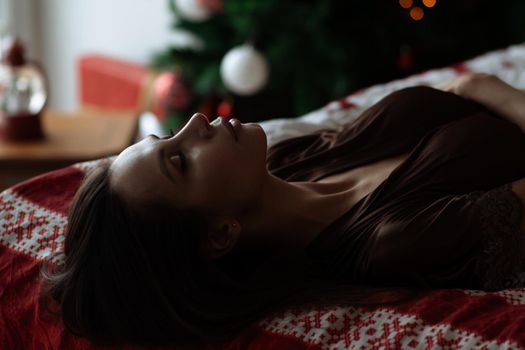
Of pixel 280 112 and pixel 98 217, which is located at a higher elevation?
pixel 98 217

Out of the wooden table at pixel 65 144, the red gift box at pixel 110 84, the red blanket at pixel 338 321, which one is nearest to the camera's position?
the red blanket at pixel 338 321

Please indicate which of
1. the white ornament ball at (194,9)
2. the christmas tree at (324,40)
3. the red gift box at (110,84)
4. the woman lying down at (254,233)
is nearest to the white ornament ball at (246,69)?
the christmas tree at (324,40)

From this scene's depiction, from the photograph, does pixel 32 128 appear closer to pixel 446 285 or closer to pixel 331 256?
pixel 331 256

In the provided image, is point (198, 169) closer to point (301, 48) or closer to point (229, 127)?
point (229, 127)

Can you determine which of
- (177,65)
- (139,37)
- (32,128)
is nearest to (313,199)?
(32,128)

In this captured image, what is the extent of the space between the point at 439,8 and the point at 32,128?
4.00ft

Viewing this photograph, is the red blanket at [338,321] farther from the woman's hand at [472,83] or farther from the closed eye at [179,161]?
the woman's hand at [472,83]

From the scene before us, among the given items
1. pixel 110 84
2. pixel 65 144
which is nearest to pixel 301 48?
pixel 65 144

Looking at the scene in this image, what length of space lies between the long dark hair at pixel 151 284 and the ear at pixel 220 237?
18 mm

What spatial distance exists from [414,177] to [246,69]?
1240 millimetres

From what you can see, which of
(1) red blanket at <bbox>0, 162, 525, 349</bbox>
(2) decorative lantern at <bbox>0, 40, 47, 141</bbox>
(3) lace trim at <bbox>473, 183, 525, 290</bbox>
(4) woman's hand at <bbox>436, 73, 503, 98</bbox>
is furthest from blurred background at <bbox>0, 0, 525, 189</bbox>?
(3) lace trim at <bbox>473, 183, 525, 290</bbox>

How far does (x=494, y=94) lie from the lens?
52.0 inches

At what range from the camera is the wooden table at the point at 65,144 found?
6.54 feet

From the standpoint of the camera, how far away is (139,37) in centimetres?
318
